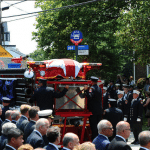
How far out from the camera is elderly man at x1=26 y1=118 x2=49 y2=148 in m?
5.85

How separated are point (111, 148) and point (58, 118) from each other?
16.9ft

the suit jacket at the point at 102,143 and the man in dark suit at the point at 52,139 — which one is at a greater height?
the man in dark suit at the point at 52,139

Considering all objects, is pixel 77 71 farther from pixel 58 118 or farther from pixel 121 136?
pixel 121 136

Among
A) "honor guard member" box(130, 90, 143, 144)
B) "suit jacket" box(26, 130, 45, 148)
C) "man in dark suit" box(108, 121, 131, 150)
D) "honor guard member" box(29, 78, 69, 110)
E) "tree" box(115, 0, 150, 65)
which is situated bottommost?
"honor guard member" box(130, 90, 143, 144)

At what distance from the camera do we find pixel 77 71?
10.6 m

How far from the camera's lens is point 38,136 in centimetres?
597

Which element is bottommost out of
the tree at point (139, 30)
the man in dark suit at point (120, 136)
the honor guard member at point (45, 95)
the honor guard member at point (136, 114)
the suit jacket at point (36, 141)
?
the honor guard member at point (136, 114)

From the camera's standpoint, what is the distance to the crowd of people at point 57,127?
17.2 feet

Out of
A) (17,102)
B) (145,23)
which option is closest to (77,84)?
(17,102)

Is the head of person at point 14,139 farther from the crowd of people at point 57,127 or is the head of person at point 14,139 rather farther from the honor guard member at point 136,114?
the honor guard member at point 136,114

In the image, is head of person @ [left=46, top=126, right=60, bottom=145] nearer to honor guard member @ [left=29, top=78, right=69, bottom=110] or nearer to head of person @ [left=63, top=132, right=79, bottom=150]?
head of person @ [left=63, top=132, right=79, bottom=150]

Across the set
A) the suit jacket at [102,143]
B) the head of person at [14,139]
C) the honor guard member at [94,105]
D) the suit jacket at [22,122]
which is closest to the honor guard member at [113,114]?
the honor guard member at [94,105]

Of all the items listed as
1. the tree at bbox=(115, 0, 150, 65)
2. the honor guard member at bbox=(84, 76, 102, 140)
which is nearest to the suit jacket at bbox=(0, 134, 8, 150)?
the honor guard member at bbox=(84, 76, 102, 140)

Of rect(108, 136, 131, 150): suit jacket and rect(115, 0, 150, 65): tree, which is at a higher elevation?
rect(115, 0, 150, 65): tree
